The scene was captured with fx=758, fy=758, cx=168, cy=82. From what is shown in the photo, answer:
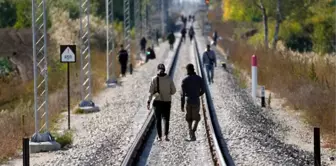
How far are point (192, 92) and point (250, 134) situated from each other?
200 cm

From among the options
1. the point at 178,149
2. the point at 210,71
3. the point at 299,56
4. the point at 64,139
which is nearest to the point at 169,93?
the point at 178,149

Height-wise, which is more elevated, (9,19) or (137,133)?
(9,19)

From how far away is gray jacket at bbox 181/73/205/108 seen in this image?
16922 mm

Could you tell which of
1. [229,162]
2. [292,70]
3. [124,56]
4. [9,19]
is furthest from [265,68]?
[9,19]

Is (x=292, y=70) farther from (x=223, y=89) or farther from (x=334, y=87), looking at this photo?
(x=334, y=87)

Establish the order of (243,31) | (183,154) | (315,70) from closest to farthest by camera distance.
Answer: (183,154) < (315,70) < (243,31)

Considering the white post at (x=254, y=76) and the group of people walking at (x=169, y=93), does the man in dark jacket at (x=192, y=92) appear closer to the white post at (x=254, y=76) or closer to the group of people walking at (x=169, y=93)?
the group of people walking at (x=169, y=93)

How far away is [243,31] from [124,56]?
4143 centimetres

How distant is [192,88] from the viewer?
55.8ft

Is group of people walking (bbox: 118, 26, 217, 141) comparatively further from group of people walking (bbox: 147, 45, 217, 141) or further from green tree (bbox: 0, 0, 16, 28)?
green tree (bbox: 0, 0, 16, 28)

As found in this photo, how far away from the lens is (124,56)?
37.8 meters

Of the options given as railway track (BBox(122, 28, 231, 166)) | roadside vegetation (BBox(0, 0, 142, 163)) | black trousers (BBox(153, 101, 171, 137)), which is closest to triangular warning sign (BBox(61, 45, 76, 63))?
roadside vegetation (BBox(0, 0, 142, 163))

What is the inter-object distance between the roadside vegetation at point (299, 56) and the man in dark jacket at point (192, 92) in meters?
3.07

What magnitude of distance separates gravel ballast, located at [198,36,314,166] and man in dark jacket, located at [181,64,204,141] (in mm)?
937
